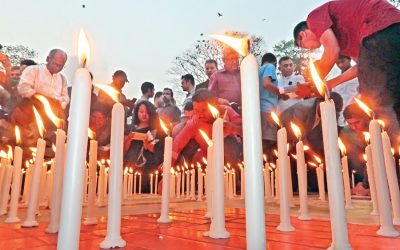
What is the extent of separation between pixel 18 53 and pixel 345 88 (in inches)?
199

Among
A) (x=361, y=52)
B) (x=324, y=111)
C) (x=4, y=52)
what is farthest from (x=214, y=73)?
(x=324, y=111)

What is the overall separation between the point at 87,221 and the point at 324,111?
987mm

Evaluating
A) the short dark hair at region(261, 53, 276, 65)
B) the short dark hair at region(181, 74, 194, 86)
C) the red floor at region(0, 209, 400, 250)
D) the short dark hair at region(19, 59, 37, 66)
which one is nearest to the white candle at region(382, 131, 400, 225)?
the red floor at region(0, 209, 400, 250)

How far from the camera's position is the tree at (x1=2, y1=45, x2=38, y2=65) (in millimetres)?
4676

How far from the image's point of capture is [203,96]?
475 cm

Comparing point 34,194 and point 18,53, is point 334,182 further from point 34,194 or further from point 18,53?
point 18,53

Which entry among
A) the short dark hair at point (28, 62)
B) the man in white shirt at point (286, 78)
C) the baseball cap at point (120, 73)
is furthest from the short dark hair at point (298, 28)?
the short dark hair at point (28, 62)

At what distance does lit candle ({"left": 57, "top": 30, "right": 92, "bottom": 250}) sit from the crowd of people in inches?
88.1

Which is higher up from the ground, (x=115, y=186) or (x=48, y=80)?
(x=48, y=80)

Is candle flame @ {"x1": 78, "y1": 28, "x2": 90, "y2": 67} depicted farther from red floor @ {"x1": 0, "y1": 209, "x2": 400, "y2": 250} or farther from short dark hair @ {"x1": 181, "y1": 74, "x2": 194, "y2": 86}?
short dark hair @ {"x1": 181, "y1": 74, "x2": 194, "y2": 86}

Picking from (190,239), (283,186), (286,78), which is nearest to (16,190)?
(190,239)

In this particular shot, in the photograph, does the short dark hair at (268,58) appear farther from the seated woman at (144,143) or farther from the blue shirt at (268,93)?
the seated woman at (144,143)

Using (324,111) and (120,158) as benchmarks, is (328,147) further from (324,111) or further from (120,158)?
(120,158)

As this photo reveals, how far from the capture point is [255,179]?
49 centimetres
